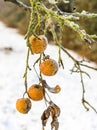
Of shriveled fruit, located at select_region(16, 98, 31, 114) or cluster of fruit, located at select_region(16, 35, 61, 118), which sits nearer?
cluster of fruit, located at select_region(16, 35, 61, 118)

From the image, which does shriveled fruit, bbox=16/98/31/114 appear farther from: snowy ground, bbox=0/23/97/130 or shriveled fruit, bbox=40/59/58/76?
snowy ground, bbox=0/23/97/130

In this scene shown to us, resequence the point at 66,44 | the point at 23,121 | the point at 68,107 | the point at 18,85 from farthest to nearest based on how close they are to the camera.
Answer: the point at 66,44 < the point at 18,85 < the point at 68,107 < the point at 23,121

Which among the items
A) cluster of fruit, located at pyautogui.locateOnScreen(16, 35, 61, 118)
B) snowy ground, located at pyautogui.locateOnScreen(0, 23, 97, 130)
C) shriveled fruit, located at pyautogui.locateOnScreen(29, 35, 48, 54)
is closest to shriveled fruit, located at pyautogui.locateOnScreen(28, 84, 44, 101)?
cluster of fruit, located at pyautogui.locateOnScreen(16, 35, 61, 118)

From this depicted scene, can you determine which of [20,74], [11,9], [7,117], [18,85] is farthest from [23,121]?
[11,9]

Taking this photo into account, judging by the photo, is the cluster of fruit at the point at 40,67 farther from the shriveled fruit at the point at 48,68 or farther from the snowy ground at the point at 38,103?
the snowy ground at the point at 38,103

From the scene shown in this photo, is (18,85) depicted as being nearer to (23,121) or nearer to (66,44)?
(23,121)

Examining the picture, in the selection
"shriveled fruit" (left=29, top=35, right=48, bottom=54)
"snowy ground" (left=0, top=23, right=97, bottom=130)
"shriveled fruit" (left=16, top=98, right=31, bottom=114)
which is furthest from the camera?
"snowy ground" (left=0, top=23, right=97, bottom=130)

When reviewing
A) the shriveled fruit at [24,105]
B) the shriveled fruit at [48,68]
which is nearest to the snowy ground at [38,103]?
the shriveled fruit at [24,105]
